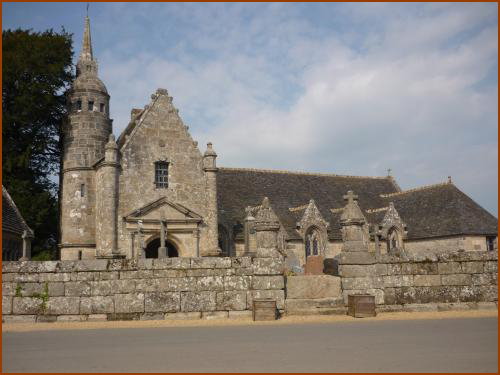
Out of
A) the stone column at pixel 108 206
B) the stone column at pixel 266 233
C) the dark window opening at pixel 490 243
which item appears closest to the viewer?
the stone column at pixel 266 233

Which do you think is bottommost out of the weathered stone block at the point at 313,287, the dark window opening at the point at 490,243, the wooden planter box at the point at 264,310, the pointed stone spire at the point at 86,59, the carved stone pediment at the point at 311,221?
the wooden planter box at the point at 264,310

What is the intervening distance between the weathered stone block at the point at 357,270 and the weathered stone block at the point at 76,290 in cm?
624

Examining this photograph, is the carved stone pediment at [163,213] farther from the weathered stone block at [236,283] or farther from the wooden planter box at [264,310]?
the wooden planter box at [264,310]

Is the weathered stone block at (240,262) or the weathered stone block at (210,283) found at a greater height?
the weathered stone block at (240,262)

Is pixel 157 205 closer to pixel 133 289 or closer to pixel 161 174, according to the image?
pixel 161 174

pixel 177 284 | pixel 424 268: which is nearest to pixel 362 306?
pixel 424 268

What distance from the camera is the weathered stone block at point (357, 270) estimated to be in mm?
11625

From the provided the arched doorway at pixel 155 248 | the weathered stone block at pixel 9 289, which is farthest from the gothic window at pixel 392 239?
the weathered stone block at pixel 9 289

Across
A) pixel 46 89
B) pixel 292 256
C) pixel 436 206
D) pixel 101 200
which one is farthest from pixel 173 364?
pixel 436 206

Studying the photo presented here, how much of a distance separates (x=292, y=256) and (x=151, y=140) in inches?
373

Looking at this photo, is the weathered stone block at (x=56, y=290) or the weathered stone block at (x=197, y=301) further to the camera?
the weathered stone block at (x=197, y=301)

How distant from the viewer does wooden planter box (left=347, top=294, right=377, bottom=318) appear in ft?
35.2

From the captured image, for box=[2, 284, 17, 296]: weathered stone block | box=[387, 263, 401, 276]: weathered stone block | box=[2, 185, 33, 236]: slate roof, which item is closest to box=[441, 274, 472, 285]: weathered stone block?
box=[387, 263, 401, 276]: weathered stone block

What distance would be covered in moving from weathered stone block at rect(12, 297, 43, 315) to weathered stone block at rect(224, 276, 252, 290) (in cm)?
438
